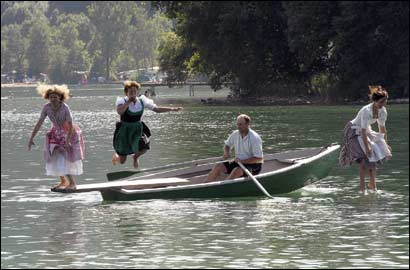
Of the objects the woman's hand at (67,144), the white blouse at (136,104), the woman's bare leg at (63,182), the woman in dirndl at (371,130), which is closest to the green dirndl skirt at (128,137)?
the white blouse at (136,104)

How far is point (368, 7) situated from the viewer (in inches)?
4569

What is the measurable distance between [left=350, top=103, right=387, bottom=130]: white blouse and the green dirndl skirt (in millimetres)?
1631

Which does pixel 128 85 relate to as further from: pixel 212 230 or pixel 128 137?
pixel 212 230

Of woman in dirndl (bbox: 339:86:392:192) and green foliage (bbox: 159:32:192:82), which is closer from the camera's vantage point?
woman in dirndl (bbox: 339:86:392:192)

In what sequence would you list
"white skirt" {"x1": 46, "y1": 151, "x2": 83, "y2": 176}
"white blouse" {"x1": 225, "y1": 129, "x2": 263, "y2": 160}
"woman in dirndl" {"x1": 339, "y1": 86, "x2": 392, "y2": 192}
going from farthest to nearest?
1. "white blouse" {"x1": 225, "y1": 129, "x2": 263, "y2": 160}
2. "white skirt" {"x1": 46, "y1": 151, "x2": 83, "y2": 176}
3. "woman in dirndl" {"x1": 339, "y1": 86, "x2": 392, "y2": 192}

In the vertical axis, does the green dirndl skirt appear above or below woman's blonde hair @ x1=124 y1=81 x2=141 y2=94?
below

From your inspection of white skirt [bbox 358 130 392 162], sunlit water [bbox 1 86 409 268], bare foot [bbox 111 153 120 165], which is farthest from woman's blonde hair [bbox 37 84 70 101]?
sunlit water [bbox 1 86 409 268]

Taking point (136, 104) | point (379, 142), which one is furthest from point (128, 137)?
point (379, 142)

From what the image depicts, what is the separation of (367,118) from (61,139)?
7.28 ft

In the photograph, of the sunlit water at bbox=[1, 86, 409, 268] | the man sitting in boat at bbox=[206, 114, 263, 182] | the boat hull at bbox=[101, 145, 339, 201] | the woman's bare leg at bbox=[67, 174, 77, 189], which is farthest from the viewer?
the sunlit water at bbox=[1, 86, 409, 268]

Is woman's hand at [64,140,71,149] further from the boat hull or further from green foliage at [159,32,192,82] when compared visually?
green foliage at [159,32,192,82]

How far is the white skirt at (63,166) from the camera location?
30.7ft

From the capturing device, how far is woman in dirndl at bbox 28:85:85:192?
8781 millimetres

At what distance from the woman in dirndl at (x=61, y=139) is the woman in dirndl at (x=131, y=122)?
0.33 meters
